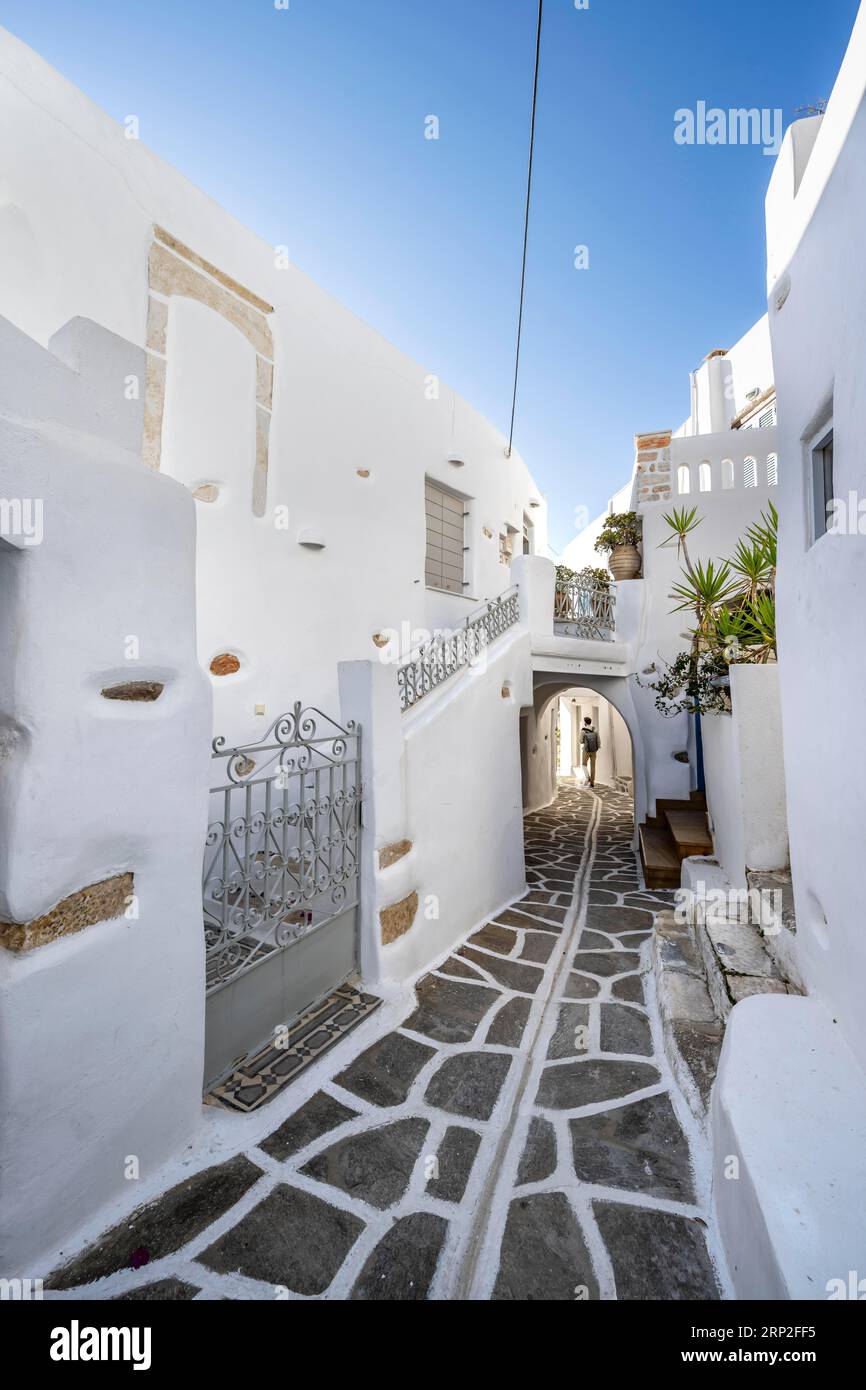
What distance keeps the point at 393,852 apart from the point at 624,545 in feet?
26.3

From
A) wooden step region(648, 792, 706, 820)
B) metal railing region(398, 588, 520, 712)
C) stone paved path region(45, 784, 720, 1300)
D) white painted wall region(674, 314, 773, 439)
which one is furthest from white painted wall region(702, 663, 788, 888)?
white painted wall region(674, 314, 773, 439)

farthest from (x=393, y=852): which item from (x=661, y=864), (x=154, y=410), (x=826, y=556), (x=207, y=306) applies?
(x=207, y=306)

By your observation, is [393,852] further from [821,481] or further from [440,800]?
[821,481]

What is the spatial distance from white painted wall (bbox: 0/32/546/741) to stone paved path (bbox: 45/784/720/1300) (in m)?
3.71

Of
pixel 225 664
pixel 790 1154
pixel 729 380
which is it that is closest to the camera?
pixel 790 1154

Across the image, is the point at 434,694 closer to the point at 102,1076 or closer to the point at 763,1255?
the point at 102,1076

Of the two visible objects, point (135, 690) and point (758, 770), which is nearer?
point (135, 690)

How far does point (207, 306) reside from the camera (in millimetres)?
5559

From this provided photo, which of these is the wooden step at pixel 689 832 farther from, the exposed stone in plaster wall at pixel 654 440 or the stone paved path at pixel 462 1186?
the exposed stone in plaster wall at pixel 654 440

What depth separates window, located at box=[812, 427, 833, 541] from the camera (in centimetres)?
313

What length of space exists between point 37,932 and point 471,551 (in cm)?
864

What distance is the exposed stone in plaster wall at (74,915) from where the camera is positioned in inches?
82.3

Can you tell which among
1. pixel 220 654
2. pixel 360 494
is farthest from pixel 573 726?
pixel 220 654

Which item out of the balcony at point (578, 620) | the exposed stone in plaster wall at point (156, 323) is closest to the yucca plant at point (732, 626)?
the balcony at point (578, 620)
